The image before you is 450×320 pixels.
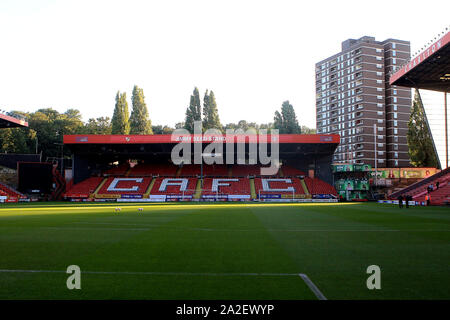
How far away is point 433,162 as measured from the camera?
2736 inches

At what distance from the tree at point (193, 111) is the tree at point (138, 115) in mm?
9373

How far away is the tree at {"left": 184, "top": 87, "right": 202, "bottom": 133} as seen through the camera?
79.6m

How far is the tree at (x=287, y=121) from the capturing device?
82.0 metres

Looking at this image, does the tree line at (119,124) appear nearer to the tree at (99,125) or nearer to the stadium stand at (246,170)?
the tree at (99,125)

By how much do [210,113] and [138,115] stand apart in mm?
16647

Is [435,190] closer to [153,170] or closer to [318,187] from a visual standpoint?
[318,187]

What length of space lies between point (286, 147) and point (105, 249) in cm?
5036

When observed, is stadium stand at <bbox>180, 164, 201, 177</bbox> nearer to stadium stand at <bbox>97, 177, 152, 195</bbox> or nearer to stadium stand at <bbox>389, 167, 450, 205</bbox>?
stadium stand at <bbox>97, 177, 152, 195</bbox>

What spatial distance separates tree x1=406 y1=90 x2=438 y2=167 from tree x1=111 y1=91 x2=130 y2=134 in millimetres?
61317

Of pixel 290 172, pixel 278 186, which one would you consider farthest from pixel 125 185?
pixel 290 172

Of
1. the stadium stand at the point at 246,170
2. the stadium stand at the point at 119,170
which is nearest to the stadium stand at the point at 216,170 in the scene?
the stadium stand at the point at 246,170
